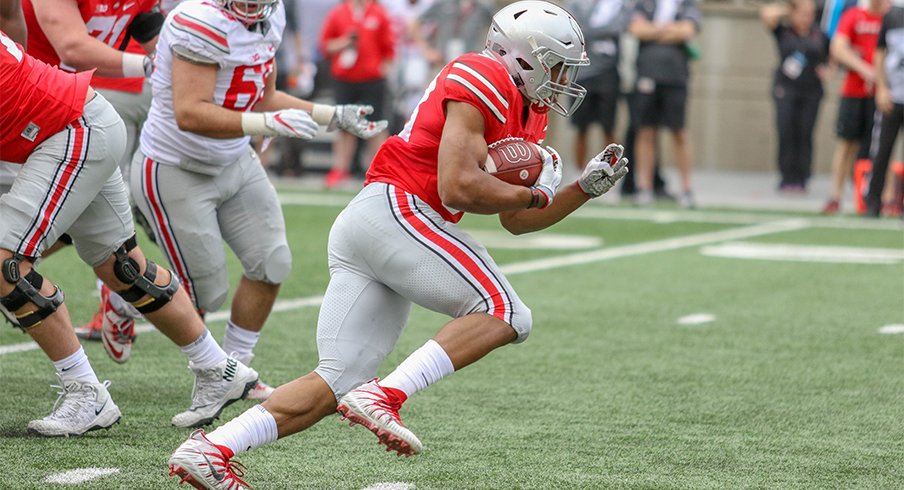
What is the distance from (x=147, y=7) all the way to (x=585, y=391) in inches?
93.3

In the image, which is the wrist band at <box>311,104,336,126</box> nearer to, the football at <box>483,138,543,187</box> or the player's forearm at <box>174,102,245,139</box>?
the player's forearm at <box>174,102,245,139</box>

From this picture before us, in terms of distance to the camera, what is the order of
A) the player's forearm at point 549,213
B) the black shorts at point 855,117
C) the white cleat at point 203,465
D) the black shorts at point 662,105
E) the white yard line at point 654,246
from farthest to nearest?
1. the black shorts at point 662,105
2. the black shorts at point 855,117
3. the white yard line at point 654,246
4. the player's forearm at point 549,213
5. the white cleat at point 203,465

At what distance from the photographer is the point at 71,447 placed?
465 centimetres

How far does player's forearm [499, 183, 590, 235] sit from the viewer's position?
14.3 ft

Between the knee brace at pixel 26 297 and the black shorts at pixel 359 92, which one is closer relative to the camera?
the knee brace at pixel 26 297

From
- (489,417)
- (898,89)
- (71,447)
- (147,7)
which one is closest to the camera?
(71,447)

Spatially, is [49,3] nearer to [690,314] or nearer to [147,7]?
[147,7]

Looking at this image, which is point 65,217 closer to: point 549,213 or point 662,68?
point 549,213

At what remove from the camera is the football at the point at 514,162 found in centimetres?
415

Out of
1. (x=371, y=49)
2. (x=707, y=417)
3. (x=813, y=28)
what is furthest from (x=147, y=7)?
(x=813, y=28)

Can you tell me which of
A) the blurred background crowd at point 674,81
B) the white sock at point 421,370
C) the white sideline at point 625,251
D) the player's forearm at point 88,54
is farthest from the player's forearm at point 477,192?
the blurred background crowd at point 674,81

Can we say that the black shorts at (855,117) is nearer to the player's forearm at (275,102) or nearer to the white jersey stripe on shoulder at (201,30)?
the player's forearm at (275,102)

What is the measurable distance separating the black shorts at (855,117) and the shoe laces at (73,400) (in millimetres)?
9069

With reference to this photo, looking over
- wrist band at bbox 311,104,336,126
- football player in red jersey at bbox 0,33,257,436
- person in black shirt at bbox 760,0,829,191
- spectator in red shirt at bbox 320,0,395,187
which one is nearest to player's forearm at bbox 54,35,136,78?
football player in red jersey at bbox 0,33,257,436
